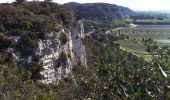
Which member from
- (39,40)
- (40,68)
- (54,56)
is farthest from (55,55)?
(40,68)

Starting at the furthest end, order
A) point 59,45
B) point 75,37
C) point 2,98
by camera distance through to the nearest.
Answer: point 75,37 → point 59,45 → point 2,98

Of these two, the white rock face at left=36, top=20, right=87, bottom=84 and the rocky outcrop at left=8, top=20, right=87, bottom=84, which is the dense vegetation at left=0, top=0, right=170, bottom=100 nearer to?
the rocky outcrop at left=8, top=20, right=87, bottom=84

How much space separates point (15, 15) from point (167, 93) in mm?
49156

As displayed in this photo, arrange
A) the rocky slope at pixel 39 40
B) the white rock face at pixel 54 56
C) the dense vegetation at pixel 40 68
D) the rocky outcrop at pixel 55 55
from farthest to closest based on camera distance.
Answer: the white rock face at pixel 54 56 < the rocky outcrop at pixel 55 55 < the rocky slope at pixel 39 40 < the dense vegetation at pixel 40 68

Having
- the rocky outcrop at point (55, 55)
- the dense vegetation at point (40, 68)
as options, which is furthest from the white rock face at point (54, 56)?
the dense vegetation at point (40, 68)

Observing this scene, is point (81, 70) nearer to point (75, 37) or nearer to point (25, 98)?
point (75, 37)

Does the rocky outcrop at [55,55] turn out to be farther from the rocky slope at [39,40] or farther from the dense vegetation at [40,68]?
the dense vegetation at [40,68]

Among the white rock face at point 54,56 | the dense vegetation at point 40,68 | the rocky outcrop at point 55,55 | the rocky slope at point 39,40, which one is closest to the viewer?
the dense vegetation at point 40,68

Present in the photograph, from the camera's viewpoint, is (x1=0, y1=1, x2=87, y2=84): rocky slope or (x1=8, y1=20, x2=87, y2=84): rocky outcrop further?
(x1=8, y1=20, x2=87, y2=84): rocky outcrop

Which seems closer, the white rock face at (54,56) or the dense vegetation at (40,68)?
the dense vegetation at (40,68)

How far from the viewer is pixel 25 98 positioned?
2847 cm

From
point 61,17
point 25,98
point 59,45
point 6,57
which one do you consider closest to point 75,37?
point 61,17

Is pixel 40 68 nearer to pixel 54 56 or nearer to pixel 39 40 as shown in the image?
pixel 39 40

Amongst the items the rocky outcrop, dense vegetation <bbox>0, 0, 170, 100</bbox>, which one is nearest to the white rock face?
the rocky outcrop
